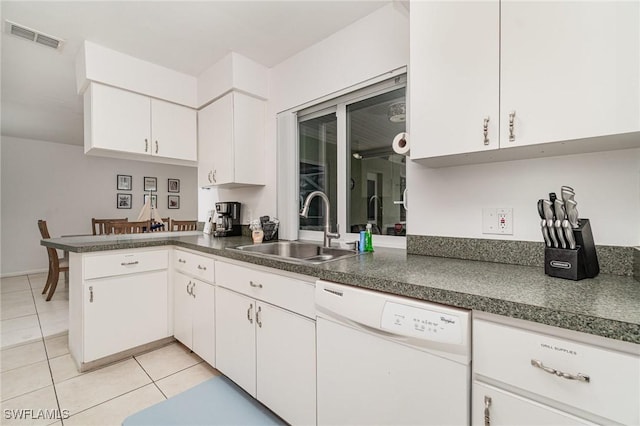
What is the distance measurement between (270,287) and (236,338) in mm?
475

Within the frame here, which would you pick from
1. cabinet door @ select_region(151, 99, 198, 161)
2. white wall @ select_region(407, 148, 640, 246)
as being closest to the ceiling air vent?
cabinet door @ select_region(151, 99, 198, 161)

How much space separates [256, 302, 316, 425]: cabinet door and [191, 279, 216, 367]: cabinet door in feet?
→ 1.64

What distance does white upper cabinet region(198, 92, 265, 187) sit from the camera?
2.36 metres

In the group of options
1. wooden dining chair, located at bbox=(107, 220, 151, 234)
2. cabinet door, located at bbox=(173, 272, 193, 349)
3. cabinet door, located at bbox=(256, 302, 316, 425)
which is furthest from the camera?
wooden dining chair, located at bbox=(107, 220, 151, 234)

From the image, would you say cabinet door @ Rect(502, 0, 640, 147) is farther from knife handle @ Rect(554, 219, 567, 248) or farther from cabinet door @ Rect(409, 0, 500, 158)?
knife handle @ Rect(554, 219, 567, 248)

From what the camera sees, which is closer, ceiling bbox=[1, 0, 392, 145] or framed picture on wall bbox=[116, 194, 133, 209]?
ceiling bbox=[1, 0, 392, 145]

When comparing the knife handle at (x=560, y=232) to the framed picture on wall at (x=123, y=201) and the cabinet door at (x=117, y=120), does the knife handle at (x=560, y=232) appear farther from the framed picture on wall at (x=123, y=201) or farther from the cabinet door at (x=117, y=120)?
the framed picture on wall at (x=123, y=201)

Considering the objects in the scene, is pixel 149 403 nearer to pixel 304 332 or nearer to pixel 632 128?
pixel 304 332

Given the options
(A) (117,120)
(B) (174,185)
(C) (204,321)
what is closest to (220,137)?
(A) (117,120)

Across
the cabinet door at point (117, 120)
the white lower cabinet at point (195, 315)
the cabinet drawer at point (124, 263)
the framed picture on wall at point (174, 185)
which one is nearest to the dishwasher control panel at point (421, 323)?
the white lower cabinet at point (195, 315)

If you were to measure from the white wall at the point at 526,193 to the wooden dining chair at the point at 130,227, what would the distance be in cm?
293

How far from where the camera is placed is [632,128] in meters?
0.82

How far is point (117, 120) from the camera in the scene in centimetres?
228

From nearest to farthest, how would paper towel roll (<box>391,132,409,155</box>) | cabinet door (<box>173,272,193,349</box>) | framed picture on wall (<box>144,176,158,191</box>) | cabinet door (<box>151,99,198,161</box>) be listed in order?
paper towel roll (<box>391,132,409,155</box>) < cabinet door (<box>173,272,193,349</box>) < cabinet door (<box>151,99,198,161</box>) < framed picture on wall (<box>144,176,158,191</box>)
